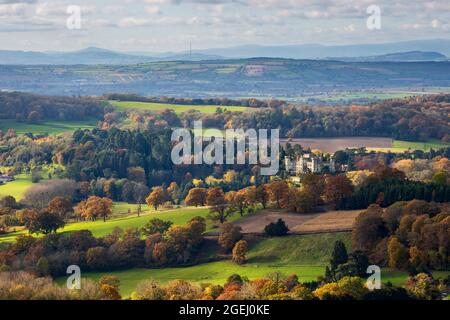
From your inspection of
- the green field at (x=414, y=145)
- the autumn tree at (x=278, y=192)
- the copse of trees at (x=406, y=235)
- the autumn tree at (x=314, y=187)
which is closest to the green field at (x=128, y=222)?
the autumn tree at (x=278, y=192)

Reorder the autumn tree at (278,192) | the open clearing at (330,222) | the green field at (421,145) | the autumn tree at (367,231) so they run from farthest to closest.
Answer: the green field at (421,145), the autumn tree at (278,192), the open clearing at (330,222), the autumn tree at (367,231)

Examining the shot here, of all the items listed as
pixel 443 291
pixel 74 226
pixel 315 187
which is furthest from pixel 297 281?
pixel 74 226

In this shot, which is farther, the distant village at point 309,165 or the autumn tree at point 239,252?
the distant village at point 309,165

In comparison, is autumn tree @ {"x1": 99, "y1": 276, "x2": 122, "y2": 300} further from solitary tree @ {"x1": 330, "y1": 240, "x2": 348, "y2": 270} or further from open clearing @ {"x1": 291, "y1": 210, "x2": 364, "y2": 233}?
open clearing @ {"x1": 291, "y1": 210, "x2": 364, "y2": 233}

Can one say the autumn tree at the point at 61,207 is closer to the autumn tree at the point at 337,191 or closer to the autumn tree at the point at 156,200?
the autumn tree at the point at 156,200

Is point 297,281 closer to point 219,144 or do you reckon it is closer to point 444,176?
point 444,176

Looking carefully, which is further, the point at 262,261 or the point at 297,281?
the point at 262,261
